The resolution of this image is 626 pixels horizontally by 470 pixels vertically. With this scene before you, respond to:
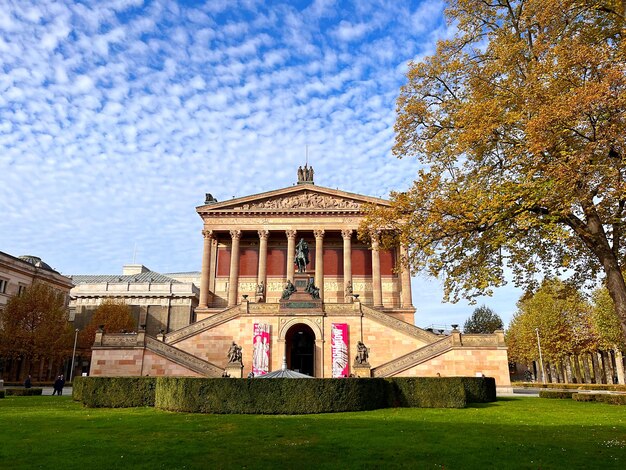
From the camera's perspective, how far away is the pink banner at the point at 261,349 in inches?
1547

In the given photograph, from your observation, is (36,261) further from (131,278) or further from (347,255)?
(347,255)

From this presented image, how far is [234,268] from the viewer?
Result: 57188 mm

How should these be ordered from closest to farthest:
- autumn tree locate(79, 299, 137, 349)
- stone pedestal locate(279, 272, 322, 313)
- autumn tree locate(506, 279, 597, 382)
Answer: stone pedestal locate(279, 272, 322, 313) → autumn tree locate(506, 279, 597, 382) → autumn tree locate(79, 299, 137, 349)

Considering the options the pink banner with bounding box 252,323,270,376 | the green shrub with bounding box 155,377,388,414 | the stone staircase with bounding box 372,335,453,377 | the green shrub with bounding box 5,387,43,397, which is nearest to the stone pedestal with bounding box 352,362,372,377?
the stone staircase with bounding box 372,335,453,377

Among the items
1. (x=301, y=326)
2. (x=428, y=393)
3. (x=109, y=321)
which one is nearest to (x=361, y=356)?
(x=301, y=326)

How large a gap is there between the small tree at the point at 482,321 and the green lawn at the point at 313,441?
70982 millimetres

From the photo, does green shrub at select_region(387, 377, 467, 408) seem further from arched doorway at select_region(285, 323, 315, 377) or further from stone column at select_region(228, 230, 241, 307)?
stone column at select_region(228, 230, 241, 307)

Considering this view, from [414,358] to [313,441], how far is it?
2349 centimetres

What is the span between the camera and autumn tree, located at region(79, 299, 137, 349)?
68.1 metres

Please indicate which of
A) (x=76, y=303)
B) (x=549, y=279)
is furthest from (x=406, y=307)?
(x=76, y=303)

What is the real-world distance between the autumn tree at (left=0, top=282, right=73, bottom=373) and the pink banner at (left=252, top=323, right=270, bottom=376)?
1238 inches

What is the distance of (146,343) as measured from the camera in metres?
36.6

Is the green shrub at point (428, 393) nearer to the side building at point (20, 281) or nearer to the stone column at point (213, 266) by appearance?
the stone column at point (213, 266)

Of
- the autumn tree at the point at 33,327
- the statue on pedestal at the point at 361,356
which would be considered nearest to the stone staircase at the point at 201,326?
the statue on pedestal at the point at 361,356
